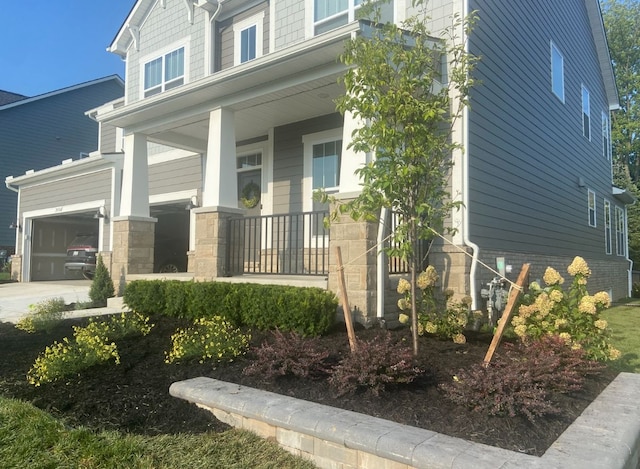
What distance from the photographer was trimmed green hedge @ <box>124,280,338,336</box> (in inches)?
218

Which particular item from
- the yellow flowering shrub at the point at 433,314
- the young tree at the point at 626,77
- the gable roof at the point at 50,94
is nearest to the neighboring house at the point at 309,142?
the yellow flowering shrub at the point at 433,314

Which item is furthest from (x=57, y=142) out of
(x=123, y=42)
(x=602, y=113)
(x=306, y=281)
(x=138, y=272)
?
(x=602, y=113)

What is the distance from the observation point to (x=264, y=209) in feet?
33.1

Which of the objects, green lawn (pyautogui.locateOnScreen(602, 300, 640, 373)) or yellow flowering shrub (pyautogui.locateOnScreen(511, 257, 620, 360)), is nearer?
yellow flowering shrub (pyautogui.locateOnScreen(511, 257, 620, 360))

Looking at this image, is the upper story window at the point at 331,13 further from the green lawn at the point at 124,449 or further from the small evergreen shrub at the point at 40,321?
the green lawn at the point at 124,449

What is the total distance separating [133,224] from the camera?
937 cm

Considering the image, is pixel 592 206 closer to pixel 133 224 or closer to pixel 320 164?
pixel 320 164

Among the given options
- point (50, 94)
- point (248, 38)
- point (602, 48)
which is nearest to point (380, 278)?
point (248, 38)

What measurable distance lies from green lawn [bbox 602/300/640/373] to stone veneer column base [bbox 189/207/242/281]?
17.7 feet

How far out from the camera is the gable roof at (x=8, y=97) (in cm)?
2173

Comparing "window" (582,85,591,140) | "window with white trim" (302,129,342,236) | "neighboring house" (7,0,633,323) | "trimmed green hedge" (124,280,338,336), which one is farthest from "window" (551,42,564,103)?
"trimmed green hedge" (124,280,338,336)

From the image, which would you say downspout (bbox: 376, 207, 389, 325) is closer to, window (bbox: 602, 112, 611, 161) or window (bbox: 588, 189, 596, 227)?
window (bbox: 588, 189, 596, 227)

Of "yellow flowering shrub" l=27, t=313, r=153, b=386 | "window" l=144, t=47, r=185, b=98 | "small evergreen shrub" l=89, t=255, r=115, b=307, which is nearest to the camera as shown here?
"yellow flowering shrub" l=27, t=313, r=153, b=386

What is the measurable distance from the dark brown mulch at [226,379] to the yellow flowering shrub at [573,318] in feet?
0.90
